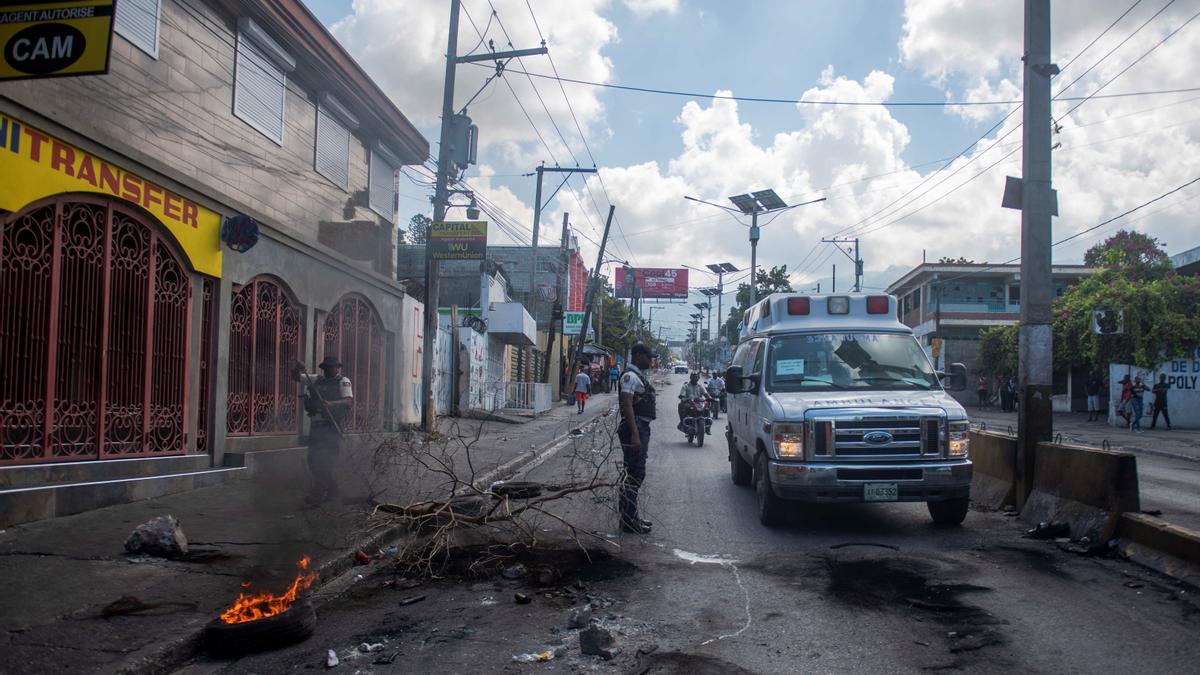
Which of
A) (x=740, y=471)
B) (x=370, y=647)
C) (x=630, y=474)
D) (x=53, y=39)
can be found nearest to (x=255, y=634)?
(x=370, y=647)

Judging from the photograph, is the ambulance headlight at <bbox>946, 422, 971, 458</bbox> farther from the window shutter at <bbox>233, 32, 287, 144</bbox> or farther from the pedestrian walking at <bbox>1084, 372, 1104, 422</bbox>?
the pedestrian walking at <bbox>1084, 372, 1104, 422</bbox>

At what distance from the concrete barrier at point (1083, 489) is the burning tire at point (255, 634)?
6.56 m

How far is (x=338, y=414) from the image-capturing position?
30.3ft

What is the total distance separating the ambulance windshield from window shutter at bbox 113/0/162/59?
798 centimetres

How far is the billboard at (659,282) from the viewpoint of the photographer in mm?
90688

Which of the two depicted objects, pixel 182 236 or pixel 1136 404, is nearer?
pixel 182 236

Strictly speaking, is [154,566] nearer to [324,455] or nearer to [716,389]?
[324,455]

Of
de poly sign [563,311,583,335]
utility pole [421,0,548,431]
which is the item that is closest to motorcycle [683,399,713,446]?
utility pole [421,0,548,431]

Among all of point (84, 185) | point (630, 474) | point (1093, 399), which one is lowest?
point (630, 474)

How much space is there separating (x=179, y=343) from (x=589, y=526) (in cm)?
575

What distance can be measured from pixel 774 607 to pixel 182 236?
27.2ft

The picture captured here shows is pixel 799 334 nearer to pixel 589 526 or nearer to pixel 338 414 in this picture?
pixel 589 526

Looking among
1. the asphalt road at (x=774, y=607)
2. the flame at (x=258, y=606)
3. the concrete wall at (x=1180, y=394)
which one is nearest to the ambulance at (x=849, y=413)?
the asphalt road at (x=774, y=607)

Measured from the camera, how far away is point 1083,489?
8.00m
